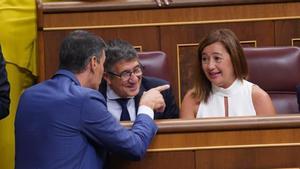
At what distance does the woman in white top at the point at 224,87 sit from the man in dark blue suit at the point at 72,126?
0.34 metres

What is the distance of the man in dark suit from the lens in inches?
57.4

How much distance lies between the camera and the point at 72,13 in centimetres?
183

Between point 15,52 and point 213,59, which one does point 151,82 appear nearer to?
point 213,59

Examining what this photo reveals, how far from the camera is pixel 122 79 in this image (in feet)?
4.81

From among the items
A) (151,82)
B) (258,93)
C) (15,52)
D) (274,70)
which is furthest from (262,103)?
(15,52)

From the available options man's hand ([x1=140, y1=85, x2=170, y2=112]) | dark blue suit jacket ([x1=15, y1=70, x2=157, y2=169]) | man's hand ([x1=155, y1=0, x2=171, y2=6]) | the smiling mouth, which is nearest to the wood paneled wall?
man's hand ([x1=155, y1=0, x2=171, y2=6])

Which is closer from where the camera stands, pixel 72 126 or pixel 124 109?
pixel 72 126

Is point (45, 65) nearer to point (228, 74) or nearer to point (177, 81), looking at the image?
point (177, 81)

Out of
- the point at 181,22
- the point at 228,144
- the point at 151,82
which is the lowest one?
the point at 228,144

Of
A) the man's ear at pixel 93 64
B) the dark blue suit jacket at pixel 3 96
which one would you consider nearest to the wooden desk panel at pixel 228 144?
the man's ear at pixel 93 64

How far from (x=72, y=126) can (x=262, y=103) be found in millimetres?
513

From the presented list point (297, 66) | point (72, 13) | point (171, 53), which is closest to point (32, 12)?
point (72, 13)

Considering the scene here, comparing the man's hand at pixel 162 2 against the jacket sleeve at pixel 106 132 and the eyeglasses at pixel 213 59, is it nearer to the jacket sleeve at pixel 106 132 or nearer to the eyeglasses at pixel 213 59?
the eyeglasses at pixel 213 59

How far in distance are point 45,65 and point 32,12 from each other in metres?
0.14
